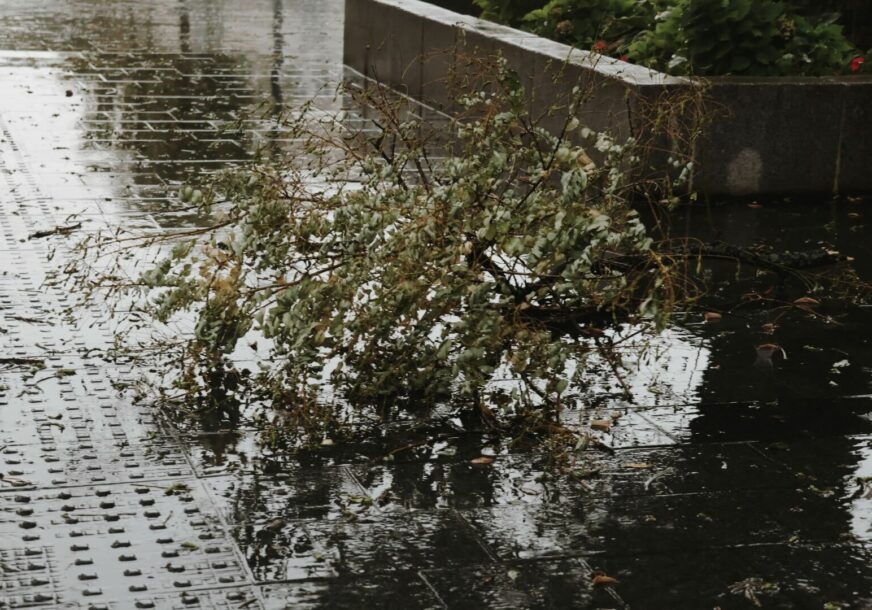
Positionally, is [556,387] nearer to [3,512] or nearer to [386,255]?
[386,255]

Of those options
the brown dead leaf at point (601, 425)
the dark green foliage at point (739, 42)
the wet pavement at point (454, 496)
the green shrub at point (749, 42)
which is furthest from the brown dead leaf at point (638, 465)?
the green shrub at point (749, 42)

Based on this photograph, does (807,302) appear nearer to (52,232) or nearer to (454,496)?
(454,496)

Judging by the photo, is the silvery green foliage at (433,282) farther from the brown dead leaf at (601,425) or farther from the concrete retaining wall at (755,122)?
the concrete retaining wall at (755,122)

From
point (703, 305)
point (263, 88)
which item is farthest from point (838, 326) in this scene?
point (263, 88)

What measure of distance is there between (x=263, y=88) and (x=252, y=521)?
9718 millimetres

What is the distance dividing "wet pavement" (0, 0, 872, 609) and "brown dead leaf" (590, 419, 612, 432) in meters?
0.04

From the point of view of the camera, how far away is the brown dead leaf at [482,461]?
5.11 metres

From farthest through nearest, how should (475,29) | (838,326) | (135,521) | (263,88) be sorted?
(263,88)
(475,29)
(838,326)
(135,521)

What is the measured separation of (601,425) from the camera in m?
5.49

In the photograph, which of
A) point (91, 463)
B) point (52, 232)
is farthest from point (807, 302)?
point (52, 232)

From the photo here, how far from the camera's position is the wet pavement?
418 cm

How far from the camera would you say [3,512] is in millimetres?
4578

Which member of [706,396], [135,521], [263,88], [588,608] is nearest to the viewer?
[588,608]

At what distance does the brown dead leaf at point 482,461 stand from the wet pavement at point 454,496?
0.06 ft
